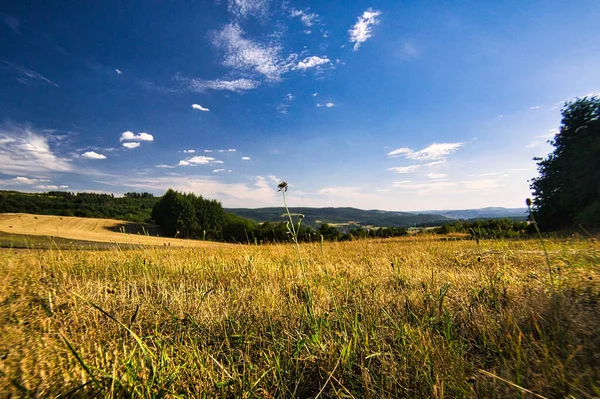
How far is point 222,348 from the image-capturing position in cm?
185

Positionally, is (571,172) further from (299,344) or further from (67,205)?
(67,205)

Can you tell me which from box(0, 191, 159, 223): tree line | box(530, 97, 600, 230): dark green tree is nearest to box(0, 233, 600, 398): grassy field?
box(530, 97, 600, 230): dark green tree

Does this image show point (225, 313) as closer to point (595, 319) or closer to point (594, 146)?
point (595, 319)

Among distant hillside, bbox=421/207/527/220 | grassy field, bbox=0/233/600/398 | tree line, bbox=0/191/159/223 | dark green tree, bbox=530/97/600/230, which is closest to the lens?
grassy field, bbox=0/233/600/398

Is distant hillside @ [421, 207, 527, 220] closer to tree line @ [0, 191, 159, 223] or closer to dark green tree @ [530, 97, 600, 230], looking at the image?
dark green tree @ [530, 97, 600, 230]

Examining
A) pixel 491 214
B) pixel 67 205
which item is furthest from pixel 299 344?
pixel 67 205

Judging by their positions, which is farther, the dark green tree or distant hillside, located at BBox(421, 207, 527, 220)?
the dark green tree

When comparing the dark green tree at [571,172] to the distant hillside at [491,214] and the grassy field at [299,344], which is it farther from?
the grassy field at [299,344]

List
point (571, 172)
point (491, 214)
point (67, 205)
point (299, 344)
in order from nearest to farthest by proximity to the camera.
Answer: point (299, 344), point (571, 172), point (491, 214), point (67, 205)

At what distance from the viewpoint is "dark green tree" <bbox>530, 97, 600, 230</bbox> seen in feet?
68.3

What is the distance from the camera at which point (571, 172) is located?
73.7 ft

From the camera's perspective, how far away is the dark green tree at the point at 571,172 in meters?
20.8

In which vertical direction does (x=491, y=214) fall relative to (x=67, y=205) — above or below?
below

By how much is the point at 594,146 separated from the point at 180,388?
2973 centimetres
